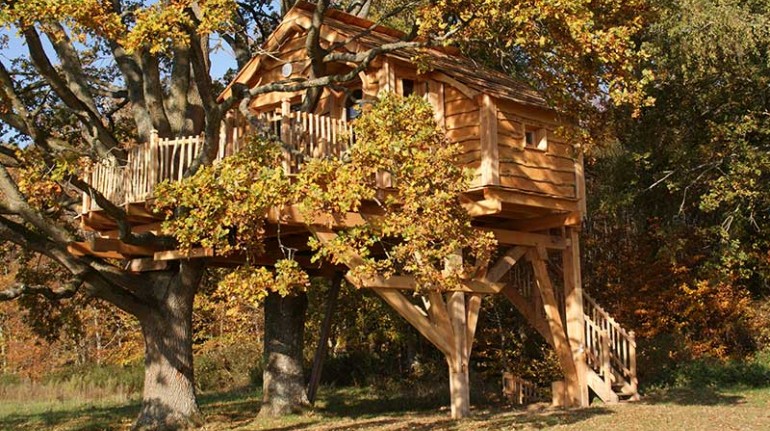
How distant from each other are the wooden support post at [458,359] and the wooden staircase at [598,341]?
359cm

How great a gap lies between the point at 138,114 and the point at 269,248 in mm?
3691

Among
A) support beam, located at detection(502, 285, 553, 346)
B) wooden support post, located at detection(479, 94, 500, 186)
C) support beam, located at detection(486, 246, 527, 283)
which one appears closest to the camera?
wooden support post, located at detection(479, 94, 500, 186)

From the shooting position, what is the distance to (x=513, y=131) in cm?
1622

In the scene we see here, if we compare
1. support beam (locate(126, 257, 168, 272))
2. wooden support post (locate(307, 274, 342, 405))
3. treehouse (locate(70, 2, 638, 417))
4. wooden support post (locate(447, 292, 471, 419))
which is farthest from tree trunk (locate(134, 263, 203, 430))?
wooden support post (locate(447, 292, 471, 419))

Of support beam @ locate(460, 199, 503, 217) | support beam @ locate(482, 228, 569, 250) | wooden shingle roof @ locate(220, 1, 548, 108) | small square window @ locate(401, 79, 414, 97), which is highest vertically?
wooden shingle roof @ locate(220, 1, 548, 108)

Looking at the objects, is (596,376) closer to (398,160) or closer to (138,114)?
(398,160)

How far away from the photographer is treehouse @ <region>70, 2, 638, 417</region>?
14680 millimetres

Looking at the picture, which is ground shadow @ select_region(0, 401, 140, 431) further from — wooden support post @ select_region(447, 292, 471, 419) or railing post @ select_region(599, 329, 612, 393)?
railing post @ select_region(599, 329, 612, 393)

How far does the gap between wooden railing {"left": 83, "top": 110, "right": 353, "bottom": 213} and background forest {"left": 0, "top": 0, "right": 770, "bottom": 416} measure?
4488 millimetres

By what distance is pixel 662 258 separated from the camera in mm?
24469

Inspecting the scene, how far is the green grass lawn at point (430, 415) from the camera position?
557 inches

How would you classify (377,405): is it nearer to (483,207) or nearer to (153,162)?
(483,207)

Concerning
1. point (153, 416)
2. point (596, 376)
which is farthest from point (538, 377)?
point (153, 416)

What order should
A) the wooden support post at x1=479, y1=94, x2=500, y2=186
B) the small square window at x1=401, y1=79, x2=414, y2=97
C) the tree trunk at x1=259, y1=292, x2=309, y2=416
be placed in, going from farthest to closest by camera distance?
the tree trunk at x1=259, y1=292, x2=309, y2=416, the small square window at x1=401, y1=79, x2=414, y2=97, the wooden support post at x1=479, y1=94, x2=500, y2=186
